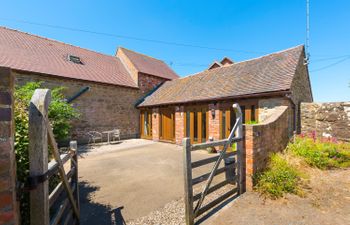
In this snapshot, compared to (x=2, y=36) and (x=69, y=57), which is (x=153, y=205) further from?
(x=2, y=36)

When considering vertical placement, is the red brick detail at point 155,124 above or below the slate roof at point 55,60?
below

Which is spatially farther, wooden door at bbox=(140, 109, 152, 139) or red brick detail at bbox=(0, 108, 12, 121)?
wooden door at bbox=(140, 109, 152, 139)

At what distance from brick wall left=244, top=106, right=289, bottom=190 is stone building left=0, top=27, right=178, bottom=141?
1128 centimetres

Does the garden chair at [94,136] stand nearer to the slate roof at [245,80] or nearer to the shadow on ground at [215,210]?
the slate roof at [245,80]

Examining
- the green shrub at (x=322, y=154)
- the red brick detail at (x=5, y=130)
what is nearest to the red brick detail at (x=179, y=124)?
the green shrub at (x=322, y=154)

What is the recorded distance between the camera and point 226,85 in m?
9.73

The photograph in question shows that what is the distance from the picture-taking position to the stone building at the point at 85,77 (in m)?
10.6

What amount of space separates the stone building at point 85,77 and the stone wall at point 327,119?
39.2 ft

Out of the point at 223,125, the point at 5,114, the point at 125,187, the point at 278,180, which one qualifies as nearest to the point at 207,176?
the point at 278,180

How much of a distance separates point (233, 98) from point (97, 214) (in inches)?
285

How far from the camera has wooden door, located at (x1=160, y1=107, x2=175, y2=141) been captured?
1154cm

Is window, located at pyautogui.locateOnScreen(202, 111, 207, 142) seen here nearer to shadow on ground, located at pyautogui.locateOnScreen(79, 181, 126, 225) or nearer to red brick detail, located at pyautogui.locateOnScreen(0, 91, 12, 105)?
shadow on ground, located at pyautogui.locateOnScreen(79, 181, 126, 225)

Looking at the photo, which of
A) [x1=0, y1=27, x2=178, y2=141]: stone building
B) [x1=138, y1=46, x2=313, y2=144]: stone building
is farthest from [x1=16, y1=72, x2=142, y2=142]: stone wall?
[x1=138, y1=46, x2=313, y2=144]: stone building

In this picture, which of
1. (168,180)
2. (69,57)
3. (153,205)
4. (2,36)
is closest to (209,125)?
(168,180)
